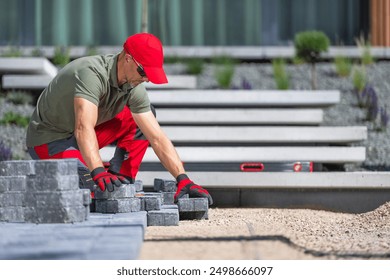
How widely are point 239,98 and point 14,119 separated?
2.73 m

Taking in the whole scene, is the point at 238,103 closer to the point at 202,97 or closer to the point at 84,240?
the point at 202,97

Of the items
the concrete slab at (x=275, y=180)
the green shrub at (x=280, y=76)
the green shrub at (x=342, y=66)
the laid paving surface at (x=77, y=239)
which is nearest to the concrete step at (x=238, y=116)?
the green shrub at (x=280, y=76)

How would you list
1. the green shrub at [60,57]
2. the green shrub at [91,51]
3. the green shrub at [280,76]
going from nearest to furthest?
the green shrub at [280,76], the green shrub at [60,57], the green shrub at [91,51]

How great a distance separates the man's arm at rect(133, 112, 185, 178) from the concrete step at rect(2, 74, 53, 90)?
441 cm

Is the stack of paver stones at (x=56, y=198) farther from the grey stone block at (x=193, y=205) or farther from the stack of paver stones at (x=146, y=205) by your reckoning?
the grey stone block at (x=193, y=205)

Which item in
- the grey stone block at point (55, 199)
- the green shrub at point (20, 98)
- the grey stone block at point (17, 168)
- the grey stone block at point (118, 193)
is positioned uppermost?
the green shrub at point (20, 98)

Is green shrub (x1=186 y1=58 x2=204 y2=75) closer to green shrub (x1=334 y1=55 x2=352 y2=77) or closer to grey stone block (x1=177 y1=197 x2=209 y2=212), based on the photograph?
green shrub (x1=334 y1=55 x2=352 y2=77)

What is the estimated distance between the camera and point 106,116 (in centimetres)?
648

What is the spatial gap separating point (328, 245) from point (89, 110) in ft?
6.36

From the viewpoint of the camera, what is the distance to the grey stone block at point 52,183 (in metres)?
5.36

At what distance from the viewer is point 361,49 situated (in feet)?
41.8

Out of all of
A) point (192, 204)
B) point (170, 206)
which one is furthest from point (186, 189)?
point (170, 206)

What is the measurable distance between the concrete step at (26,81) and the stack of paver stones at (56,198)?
4850 millimetres
